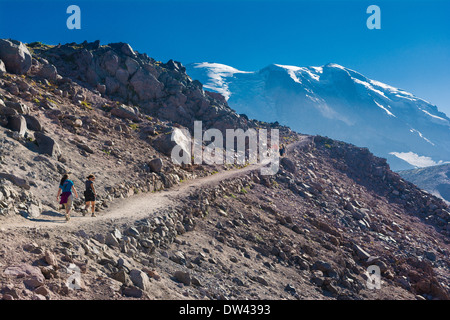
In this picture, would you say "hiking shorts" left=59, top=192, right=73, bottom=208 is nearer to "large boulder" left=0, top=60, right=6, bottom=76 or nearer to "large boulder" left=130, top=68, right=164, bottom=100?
"large boulder" left=0, top=60, right=6, bottom=76

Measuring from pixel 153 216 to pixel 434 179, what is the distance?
16451 cm

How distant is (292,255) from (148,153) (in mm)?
13609

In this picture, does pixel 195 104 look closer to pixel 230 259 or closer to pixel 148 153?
pixel 148 153

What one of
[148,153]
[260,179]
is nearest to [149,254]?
[148,153]

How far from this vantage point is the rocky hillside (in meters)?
9.12

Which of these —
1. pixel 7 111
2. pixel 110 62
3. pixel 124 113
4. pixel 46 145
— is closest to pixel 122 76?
pixel 110 62

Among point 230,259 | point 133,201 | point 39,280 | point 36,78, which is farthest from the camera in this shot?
point 36,78

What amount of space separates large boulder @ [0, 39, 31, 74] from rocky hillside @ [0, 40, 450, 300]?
0.26 ft

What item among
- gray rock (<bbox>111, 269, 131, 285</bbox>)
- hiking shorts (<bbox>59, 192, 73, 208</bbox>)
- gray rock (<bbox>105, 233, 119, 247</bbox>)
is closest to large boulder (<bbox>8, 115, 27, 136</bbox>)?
hiking shorts (<bbox>59, 192, 73, 208</bbox>)

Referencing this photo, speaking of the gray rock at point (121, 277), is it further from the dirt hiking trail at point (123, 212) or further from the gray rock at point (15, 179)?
the gray rock at point (15, 179)

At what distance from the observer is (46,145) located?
16656 millimetres

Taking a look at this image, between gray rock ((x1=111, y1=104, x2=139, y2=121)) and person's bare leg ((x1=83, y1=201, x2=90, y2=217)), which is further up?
gray rock ((x1=111, y1=104, x2=139, y2=121))

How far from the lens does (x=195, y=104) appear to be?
42562mm

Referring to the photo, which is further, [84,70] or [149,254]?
[84,70]
